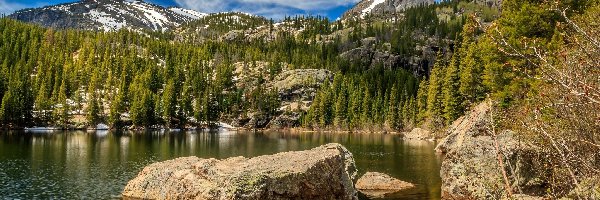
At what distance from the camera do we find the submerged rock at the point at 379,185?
1304 inches

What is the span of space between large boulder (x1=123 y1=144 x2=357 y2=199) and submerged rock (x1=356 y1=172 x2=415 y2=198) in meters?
5.34

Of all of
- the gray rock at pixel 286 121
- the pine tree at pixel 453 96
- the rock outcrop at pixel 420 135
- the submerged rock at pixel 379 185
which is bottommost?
the submerged rock at pixel 379 185

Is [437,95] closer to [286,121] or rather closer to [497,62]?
[497,62]

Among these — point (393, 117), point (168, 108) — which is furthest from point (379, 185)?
point (168, 108)

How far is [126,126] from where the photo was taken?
139 m

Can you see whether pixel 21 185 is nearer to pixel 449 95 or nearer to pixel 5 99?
pixel 449 95

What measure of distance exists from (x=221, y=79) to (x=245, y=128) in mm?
32675

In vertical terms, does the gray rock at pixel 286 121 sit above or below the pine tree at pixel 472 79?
below

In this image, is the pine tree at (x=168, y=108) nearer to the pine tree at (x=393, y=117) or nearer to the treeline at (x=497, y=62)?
the pine tree at (x=393, y=117)

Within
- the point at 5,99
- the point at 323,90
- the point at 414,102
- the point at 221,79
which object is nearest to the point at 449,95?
the point at 414,102

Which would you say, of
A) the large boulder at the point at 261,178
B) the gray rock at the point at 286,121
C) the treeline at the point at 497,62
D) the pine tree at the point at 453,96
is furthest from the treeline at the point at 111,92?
the large boulder at the point at 261,178

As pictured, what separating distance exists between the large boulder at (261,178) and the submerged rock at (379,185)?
534 centimetres

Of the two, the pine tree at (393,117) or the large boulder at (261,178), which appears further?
the pine tree at (393,117)

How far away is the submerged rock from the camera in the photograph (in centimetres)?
3312
